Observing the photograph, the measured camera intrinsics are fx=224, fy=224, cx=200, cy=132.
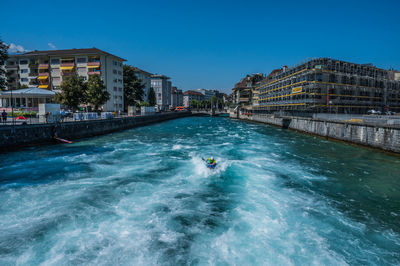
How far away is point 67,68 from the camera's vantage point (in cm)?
6316

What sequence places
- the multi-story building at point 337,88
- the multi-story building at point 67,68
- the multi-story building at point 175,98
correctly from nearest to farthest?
the multi-story building at point 337,88, the multi-story building at point 67,68, the multi-story building at point 175,98

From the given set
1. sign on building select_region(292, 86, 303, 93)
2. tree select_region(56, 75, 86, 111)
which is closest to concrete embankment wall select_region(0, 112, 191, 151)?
tree select_region(56, 75, 86, 111)

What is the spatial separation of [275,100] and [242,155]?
5287 centimetres

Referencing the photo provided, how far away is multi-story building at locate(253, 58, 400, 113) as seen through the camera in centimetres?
4634

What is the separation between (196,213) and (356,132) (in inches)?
1043

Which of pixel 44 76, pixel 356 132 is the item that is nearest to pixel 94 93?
A: pixel 44 76

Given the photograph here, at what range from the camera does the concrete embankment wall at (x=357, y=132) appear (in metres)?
22.9

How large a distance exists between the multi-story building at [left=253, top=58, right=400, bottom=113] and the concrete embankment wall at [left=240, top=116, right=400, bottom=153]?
24.7 feet

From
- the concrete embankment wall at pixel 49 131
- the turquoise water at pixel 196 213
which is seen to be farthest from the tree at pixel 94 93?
the turquoise water at pixel 196 213

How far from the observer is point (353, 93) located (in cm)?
4975

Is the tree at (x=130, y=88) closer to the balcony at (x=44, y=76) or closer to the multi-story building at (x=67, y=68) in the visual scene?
the multi-story building at (x=67, y=68)

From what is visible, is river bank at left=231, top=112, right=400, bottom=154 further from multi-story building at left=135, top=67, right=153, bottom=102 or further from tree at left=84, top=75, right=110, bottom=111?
multi-story building at left=135, top=67, right=153, bottom=102

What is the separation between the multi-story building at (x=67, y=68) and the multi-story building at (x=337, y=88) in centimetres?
4939

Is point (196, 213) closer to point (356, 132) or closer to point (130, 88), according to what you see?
point (356, 132)
